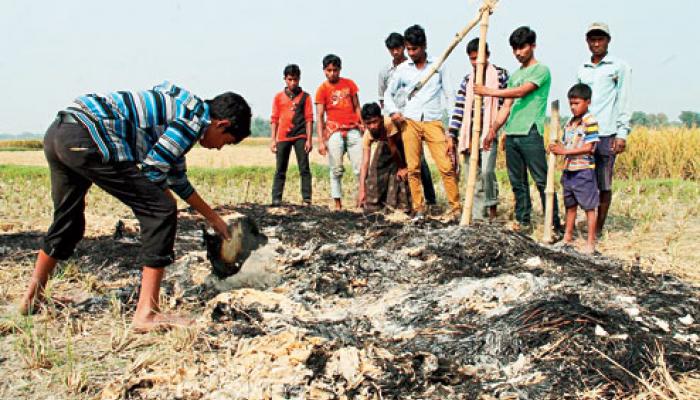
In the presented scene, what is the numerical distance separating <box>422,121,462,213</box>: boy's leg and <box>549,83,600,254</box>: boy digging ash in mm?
1250

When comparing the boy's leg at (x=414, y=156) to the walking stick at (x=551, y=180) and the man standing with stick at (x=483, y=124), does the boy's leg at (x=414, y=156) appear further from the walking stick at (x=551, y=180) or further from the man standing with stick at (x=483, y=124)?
the walking stick at (x=551, y=180)

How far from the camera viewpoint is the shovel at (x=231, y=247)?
12.7 feet

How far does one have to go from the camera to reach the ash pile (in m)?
2.55

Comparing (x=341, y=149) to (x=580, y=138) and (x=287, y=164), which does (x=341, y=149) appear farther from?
(x=580, y=138)

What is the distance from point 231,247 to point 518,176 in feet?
10.5

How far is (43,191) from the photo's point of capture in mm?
9688

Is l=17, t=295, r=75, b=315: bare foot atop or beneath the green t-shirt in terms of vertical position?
beneath

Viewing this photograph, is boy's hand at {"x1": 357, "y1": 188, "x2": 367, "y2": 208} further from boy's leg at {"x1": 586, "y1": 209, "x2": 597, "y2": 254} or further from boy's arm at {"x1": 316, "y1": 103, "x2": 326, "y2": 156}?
boy's leg at {"x1": 586, "y1": 209, "x2": 597, "y2": 254}

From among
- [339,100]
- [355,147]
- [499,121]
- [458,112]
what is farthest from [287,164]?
[499,121]

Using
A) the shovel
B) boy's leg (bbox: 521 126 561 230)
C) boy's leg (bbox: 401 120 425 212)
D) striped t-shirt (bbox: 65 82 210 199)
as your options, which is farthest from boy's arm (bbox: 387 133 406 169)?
striped t-shirt (bbox: 65 82 210 199)

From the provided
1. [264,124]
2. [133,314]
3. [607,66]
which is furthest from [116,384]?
[264,124]

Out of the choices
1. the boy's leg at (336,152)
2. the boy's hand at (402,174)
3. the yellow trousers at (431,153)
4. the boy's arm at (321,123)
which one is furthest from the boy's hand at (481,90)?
the boy's arm at (321,123)

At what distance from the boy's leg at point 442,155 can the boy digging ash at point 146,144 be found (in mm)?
3276

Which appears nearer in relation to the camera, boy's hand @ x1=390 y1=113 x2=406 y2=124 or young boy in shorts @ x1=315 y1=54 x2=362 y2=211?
boy's hand @ x1=390 y1=113 x2=406 y2=124
